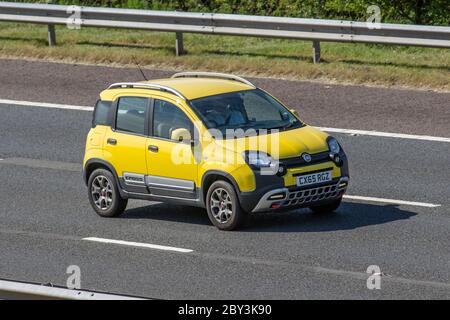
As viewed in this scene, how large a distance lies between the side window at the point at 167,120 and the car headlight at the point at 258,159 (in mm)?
944

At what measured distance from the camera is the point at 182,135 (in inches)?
523

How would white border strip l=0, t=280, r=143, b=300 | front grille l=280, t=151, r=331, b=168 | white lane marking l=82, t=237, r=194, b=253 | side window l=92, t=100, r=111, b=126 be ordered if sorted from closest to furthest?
white border strip l=0, t=280, r=143, b=300 → white lane marking l=82, t=237, r=194, b=253 → front grille l=280, t=151, r=331, b=168 → side window l=92, t=100, r=111, b=126

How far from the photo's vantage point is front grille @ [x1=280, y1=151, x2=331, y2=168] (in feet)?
42.0

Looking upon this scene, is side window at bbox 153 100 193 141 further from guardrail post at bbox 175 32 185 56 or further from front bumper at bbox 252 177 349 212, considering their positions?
guardrail post at bbox 175 32 185 56

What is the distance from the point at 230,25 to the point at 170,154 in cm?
829

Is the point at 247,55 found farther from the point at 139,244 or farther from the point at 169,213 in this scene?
the point at 139,244

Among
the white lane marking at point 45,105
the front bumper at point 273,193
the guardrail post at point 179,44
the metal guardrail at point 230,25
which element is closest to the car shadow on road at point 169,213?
the front bumper at point 273,193

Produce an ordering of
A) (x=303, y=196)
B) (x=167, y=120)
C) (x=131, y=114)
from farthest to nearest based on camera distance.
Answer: (x=131, y=114) → (x=167, y=120) → (x=303, y=196)

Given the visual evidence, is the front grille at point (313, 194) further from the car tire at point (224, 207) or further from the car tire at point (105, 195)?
the car tire at point (105, 195)

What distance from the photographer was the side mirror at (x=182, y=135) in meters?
13.3

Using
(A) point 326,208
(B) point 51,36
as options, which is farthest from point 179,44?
(A) point 326,208

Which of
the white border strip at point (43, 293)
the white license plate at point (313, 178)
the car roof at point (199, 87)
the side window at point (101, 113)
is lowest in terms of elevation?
the white border strip at point (43, 293)

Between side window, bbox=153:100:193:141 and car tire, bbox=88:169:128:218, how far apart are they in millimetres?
866

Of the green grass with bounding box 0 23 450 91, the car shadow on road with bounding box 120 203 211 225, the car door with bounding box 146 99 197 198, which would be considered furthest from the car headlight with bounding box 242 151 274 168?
the green grass with bounding box 0 23 450 91
